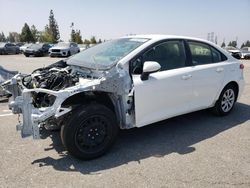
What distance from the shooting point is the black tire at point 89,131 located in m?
3.77

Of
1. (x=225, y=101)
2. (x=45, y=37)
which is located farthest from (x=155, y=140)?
(x=45, y=37)

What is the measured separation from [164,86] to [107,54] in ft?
3.47

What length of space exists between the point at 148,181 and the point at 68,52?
28.0m

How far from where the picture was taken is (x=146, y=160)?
3.95 metres

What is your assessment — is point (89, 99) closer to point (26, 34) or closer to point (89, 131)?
point (89, 131)

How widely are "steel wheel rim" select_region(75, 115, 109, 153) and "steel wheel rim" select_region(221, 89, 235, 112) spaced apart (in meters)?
2.83

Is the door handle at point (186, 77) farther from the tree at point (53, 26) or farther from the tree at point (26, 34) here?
the tree at point (53, 26)

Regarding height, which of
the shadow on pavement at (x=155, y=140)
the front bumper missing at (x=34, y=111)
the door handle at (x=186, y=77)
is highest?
the door handle at (x=186, y=77)

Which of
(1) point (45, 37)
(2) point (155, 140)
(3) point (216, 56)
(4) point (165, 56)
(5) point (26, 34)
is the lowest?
(1) point (45, 37)

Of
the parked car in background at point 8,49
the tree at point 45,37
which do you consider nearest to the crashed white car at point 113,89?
the parked car in background at point 8,49

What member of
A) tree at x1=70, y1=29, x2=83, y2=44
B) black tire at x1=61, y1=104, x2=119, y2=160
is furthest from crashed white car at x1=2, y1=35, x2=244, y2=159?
tree at x1=70, y1=29, x2=83, y2=44

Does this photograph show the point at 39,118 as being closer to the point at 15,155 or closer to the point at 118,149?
the point at 15,155

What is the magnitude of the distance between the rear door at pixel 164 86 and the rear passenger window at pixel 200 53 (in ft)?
0.84

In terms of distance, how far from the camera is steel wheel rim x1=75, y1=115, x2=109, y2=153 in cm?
387
